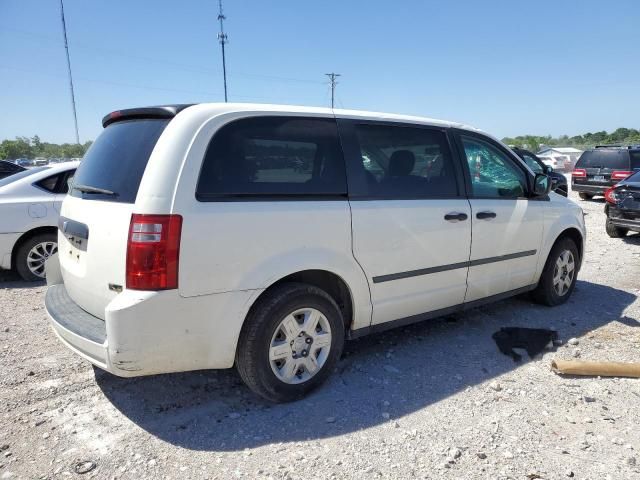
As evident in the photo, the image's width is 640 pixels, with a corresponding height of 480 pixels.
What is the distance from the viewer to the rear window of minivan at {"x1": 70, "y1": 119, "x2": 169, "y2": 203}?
111 inches

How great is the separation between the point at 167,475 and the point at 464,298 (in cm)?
274

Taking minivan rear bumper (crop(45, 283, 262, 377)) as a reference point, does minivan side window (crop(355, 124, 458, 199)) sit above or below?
above

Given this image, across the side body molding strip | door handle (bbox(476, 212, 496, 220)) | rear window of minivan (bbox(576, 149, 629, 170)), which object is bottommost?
the side body molding strip

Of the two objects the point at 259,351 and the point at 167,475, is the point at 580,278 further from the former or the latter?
the point at 167,475

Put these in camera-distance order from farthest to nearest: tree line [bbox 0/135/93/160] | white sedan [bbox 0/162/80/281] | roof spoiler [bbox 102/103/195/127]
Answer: tree line [bbox 0/135/93/160] < white sedan [bbox 0/162/80/281] < roof spoiler [bbox 102/103/195/127]

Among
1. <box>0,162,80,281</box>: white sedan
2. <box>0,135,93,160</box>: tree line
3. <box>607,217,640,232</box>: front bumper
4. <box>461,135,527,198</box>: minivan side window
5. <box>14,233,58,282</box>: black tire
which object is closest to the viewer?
<box>461,135,527,198</box>: minivan side window

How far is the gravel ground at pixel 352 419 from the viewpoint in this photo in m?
2.55

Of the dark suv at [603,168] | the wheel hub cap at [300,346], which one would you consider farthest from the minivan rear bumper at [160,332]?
the dark suv at [603,168]

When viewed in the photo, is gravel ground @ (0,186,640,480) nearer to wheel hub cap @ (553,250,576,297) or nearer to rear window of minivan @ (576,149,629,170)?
wheel hub cap @ (553,250,576,297)

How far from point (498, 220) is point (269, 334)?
2.38m

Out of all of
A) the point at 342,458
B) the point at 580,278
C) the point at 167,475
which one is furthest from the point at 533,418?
the point at 580,278

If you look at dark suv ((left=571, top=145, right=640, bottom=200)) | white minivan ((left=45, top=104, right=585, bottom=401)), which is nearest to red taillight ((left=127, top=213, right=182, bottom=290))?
white minivan ((left=45, top=104, right=585, bottom=401))

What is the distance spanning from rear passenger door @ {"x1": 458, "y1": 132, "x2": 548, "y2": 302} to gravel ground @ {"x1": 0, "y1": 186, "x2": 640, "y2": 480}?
0.63 metres

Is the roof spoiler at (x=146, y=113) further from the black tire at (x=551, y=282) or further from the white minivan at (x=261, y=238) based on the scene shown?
the black tire at (x=551, y=282)
